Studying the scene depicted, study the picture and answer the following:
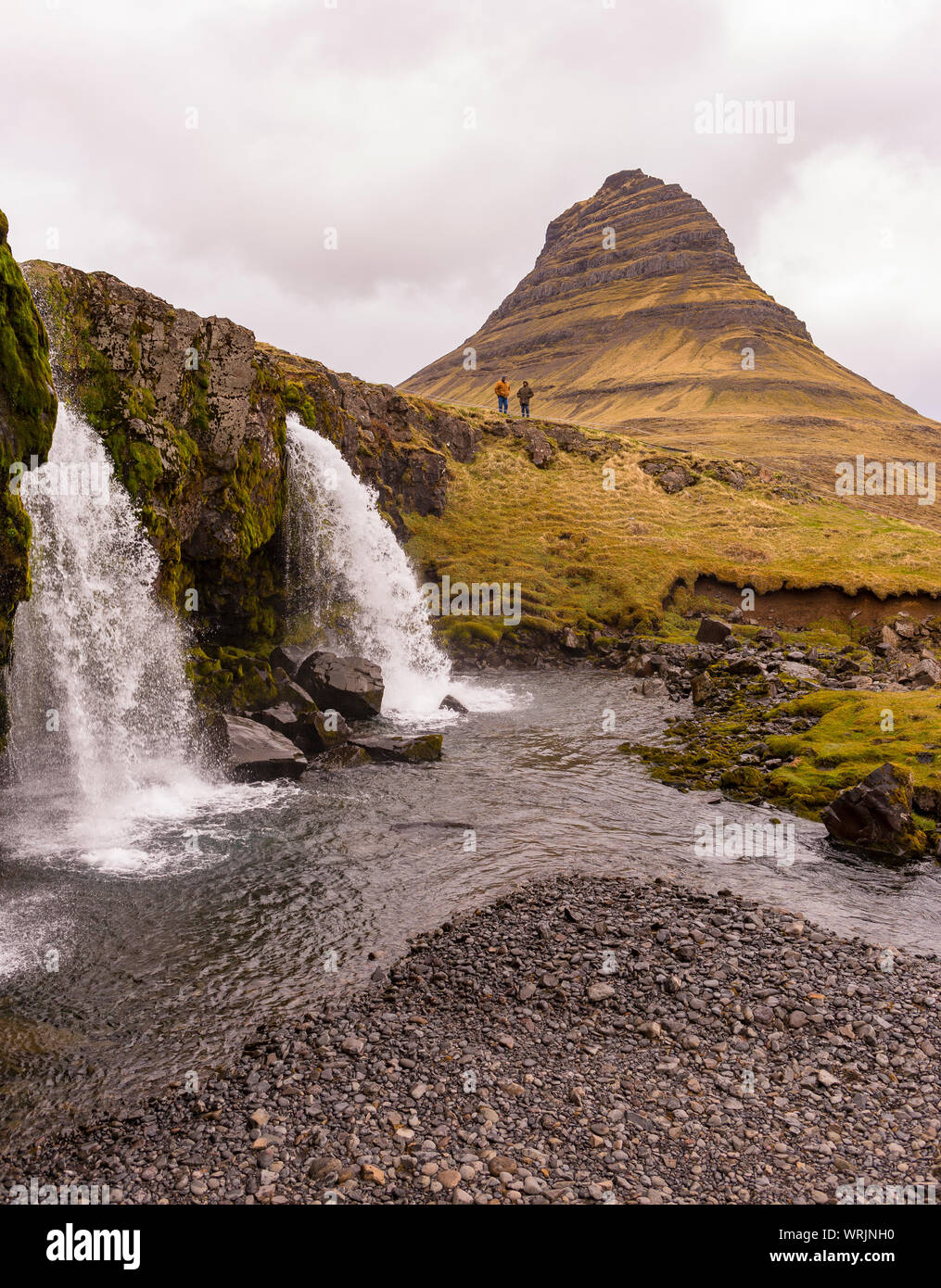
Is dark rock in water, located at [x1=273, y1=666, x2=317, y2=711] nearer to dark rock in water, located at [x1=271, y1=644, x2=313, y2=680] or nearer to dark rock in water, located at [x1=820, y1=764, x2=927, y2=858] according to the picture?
dark rock in water, located at [x1=271, y1=644, x2=313, y2=680]

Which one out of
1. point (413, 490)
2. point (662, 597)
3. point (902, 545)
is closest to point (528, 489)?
point (413, 490)

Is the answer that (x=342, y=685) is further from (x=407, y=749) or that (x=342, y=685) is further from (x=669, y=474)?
(x=669, y=474)

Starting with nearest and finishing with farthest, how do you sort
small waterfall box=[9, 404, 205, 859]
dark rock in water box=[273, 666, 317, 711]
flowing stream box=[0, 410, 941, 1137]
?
flowing stream box=[0, 410, 941, 1137], small waterfall box=[9, 404, 205, 859], dark rock in water box=[273, 666, 317, 711]

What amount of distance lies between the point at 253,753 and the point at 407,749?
559 cm

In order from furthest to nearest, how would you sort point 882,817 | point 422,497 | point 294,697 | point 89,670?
point 422,497 → point 294,697 → point 89,670 → point 882,817

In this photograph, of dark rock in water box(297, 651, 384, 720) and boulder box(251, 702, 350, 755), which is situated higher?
dark rock in water box(297, 651, 384, 720)

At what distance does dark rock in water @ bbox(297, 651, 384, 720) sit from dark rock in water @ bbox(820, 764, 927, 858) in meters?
19.5

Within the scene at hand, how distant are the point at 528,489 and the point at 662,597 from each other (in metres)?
21.1

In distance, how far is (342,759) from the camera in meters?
28.1

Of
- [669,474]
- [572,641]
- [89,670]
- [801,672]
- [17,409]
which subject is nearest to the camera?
[17,409]

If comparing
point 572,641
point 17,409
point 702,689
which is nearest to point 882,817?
point 702,689

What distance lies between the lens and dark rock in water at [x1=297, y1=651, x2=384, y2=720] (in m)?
33.2

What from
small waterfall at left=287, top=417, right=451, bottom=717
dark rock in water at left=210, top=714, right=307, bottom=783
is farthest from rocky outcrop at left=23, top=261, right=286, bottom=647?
dark rock in water at left=210, top=714, right=307, bottom=783
